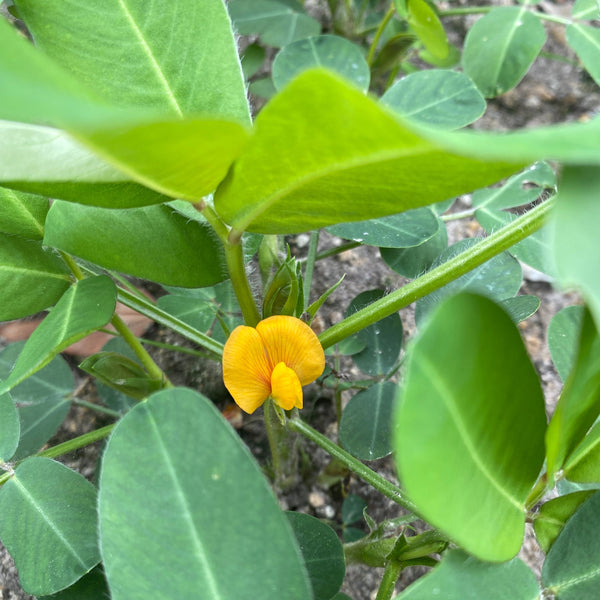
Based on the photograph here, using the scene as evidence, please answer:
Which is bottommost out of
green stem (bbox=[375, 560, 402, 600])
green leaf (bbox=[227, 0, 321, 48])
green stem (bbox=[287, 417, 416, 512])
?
green stem (bbox=[375, 560, 402, 600])

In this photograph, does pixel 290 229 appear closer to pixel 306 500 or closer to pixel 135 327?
pixel 306 500

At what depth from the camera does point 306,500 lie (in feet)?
3.68

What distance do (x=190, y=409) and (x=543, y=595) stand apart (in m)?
0.35

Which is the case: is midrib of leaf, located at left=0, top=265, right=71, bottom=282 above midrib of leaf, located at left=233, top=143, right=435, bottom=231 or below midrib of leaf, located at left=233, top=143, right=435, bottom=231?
below

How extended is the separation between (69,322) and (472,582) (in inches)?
18.0

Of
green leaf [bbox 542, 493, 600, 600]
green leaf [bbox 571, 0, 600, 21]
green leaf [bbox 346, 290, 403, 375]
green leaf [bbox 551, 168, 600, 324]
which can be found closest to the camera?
green leaf [bbox 551, 168, 600, 324]

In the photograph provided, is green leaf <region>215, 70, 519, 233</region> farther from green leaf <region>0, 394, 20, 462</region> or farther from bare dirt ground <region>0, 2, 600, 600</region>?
bare dirt ground <region>0, 2, 600, 600</region>

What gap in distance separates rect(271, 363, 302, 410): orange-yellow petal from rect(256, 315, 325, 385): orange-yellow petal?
0.02 metres

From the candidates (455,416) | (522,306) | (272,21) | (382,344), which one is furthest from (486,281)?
(272,21)

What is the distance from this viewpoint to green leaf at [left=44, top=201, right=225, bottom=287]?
649 mm

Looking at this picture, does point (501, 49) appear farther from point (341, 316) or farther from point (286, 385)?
point (286, 385)

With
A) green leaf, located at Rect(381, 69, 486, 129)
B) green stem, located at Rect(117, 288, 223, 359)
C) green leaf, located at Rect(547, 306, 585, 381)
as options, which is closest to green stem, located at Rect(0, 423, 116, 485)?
green stem, located at Rect(117, 288, 223, 359)

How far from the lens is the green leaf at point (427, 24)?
1.11 meters

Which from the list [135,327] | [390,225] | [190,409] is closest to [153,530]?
[190,409]
